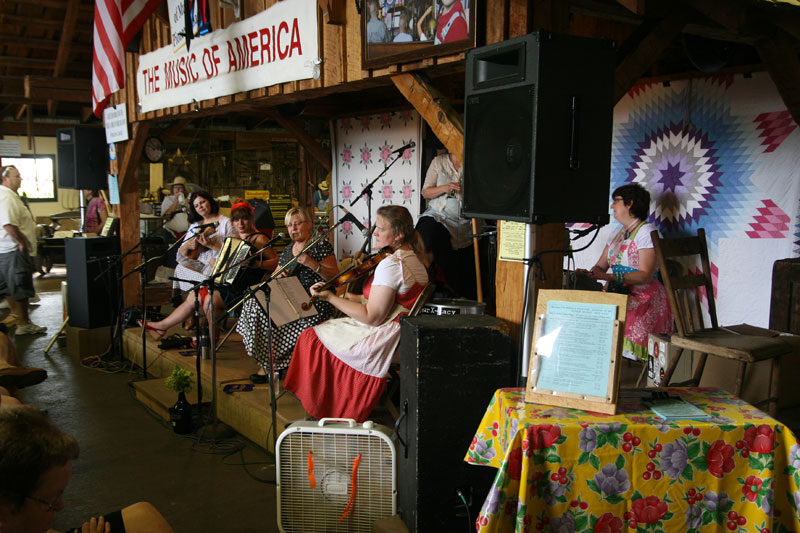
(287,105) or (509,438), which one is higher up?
(287,105)

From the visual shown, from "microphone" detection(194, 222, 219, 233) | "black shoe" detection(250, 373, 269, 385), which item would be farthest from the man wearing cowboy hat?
"black shoe" detection(250, 373, 269, 385)

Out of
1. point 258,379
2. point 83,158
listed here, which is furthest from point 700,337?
point 83,158

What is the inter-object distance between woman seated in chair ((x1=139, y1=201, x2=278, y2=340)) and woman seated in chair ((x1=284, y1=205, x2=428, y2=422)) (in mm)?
1497

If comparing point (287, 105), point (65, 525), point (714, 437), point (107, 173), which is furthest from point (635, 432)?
point (107, 173)

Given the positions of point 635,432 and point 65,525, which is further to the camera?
point 65,525

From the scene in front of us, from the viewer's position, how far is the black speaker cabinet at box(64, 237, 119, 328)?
250 inches

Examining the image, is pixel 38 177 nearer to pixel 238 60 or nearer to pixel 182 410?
pixel 238 60

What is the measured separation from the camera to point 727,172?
4.16 metres

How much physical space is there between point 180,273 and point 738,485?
4.91m

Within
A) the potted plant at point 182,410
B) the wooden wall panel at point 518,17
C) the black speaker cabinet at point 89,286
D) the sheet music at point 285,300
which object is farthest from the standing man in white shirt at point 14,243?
the wooden wall panel at point 518,17

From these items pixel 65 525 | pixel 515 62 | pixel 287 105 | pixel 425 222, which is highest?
pixel 287 105

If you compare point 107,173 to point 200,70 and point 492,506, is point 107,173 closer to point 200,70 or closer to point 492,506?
point 200,70

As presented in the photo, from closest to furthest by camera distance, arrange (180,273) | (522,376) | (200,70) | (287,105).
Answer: (522,376)
(200,70)
(180,273)
(287,105)

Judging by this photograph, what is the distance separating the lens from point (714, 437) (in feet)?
6.03
